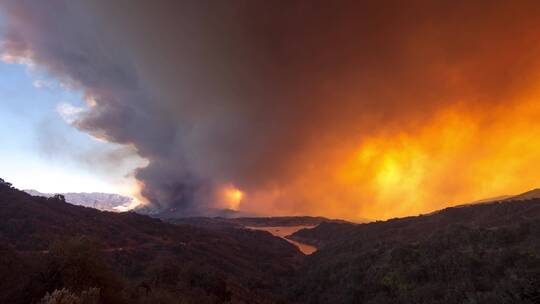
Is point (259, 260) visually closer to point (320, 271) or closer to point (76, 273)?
point (320, 271)

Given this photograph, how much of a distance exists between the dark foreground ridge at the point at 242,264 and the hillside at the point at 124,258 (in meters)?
0.09

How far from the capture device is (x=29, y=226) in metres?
53.1

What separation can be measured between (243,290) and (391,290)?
55.1 feet

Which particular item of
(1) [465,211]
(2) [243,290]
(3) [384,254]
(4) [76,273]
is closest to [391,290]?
(3) [384,254]

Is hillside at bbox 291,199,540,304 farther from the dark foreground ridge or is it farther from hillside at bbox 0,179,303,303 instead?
hillside at bbox 0,179,303,303

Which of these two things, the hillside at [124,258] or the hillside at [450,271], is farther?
the hillside at [450,271]

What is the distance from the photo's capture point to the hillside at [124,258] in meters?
19.5

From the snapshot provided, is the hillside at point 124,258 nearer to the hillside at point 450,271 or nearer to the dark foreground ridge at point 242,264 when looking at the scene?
the dark foreground ridge at point 242,264

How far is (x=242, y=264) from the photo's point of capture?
218 feet

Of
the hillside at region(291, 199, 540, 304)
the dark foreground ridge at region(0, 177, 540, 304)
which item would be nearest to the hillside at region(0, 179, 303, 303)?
the dark foreground ridge at region(0, 177, 540, 304)

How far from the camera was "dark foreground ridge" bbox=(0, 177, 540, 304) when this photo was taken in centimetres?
→ 1989

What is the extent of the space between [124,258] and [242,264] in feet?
75.9

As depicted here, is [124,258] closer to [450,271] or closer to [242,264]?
[242,264]

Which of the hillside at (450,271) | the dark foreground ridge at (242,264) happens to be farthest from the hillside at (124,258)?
the hillside at (450,271)
